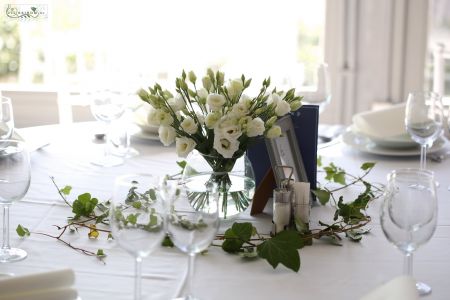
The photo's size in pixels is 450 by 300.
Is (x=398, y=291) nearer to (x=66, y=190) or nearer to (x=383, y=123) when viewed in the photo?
(x=66, y=190)

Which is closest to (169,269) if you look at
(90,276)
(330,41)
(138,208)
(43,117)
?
(90,276)

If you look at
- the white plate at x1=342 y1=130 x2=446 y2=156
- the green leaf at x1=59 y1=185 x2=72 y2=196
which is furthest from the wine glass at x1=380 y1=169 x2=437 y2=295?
the white plate at x1=342 y1=130 x2=446 y2=156

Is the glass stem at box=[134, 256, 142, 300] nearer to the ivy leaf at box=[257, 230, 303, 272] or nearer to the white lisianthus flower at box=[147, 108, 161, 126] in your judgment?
the ivy leaf at box=[257, 230, 303, 272]

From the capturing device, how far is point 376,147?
229 cm

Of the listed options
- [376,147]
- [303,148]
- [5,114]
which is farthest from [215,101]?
[376,147]

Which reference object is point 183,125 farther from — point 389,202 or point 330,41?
point 330,41

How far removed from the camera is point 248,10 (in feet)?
12.9

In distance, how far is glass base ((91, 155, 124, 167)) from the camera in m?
2.14

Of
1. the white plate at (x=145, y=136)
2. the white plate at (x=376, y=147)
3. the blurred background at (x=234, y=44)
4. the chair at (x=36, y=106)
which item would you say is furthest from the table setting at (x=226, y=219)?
the chair at (x=36, y=106)

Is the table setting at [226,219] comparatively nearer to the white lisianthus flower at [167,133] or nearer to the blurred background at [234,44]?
the white lisianthus flower at [167,133]

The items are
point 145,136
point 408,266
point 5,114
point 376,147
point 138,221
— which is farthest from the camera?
point 145,136

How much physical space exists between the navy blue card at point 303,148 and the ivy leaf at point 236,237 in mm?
347

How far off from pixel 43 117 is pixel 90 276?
9.60 feet

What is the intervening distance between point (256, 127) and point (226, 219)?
0.71ft
